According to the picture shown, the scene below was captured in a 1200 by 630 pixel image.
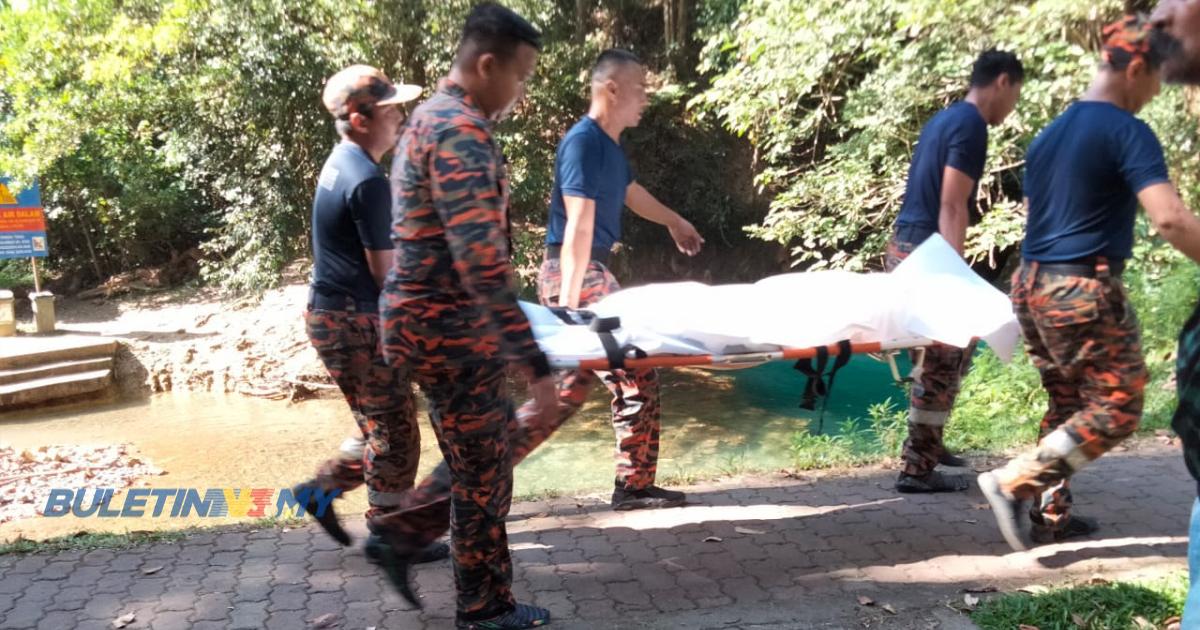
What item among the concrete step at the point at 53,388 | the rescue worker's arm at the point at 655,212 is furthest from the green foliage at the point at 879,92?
the concrete step at the point at 53,388

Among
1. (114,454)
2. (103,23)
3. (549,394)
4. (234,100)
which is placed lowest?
(114,454)

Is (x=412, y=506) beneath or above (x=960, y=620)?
above

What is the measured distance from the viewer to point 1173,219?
9.96ft

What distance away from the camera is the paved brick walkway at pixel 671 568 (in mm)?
3400

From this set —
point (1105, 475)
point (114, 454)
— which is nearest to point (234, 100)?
point (114, 454)

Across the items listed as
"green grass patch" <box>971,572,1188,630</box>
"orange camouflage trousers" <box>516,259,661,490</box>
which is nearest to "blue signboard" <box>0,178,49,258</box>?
"orange camouflage trousers" <box>516,259,661,490</box>

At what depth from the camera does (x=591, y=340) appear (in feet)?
11.5

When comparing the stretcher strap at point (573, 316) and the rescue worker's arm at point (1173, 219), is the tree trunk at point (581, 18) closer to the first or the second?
the stretcher strap at point (573, 316)

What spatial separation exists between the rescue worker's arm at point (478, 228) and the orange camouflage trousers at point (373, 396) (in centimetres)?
94

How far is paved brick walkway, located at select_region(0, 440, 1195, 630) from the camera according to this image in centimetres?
340

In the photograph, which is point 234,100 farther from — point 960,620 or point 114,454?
point 960,620

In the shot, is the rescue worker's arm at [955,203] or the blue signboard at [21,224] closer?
the rescue worker's arm at [955,203]

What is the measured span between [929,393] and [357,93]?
299cm

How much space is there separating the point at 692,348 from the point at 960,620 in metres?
1.40
